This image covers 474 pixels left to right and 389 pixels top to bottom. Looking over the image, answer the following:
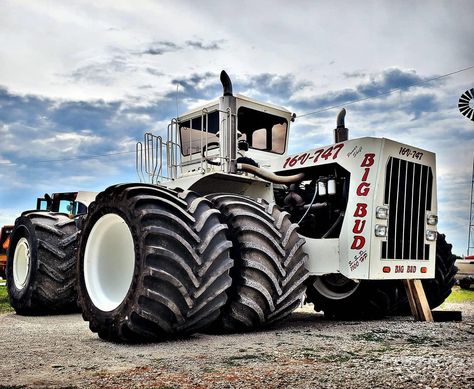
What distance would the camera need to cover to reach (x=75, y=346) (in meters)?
5.05

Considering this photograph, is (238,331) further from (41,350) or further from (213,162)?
(213,162)

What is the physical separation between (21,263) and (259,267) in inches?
206

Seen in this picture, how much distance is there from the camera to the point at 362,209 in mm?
6289

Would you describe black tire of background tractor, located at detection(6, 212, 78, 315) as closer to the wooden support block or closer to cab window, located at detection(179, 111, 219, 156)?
cab window, located at detection(179, 111, 219, 156)

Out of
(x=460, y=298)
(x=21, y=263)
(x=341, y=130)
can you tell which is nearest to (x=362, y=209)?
(x=341, y=130)

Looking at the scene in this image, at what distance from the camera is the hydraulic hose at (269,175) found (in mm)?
6945

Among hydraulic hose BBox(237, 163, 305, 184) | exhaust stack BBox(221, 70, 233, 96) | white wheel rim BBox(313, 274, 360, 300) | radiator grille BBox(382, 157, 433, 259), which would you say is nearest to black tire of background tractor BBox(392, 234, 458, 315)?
white wheel rim BBox(313, 274, 360, 300)

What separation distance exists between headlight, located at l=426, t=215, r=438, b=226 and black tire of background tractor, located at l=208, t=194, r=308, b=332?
200 centimetres

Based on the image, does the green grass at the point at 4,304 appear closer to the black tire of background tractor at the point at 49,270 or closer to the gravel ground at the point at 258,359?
the black tire of background tractor at the point at 49,270

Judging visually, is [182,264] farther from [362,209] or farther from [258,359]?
[362,209]

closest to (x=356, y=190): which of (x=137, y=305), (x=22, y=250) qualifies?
(x=137, y=305)

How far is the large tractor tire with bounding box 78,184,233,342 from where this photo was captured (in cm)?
488

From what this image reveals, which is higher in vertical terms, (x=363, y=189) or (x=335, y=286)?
(x=363, y=189)

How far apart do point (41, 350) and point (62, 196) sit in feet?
27.4
